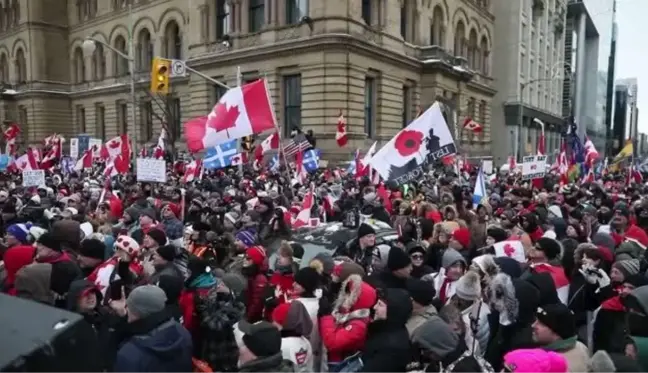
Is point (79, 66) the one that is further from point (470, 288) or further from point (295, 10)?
point (470, 288)

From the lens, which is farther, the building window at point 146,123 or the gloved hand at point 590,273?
the building window at point 146,123

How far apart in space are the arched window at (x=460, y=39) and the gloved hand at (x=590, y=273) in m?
34.5

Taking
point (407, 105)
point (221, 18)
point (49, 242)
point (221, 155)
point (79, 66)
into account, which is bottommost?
point (49, 242)

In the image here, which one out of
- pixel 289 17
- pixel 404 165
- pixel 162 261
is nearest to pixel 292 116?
pixel 289 17

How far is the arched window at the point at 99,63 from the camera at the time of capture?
A: 42594mm

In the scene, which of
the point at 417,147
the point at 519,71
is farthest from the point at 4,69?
the point at 417,147

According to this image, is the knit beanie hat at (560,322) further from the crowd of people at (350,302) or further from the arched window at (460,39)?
the arched window at (460,39)

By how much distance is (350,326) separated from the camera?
3938mm

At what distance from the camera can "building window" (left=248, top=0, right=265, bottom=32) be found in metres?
28.7

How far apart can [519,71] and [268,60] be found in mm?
26480

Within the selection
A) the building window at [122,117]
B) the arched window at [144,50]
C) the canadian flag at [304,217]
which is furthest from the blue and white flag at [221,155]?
the building window at [122,117]

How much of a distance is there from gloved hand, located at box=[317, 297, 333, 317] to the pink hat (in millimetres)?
1756

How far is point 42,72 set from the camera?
4534 centimetres

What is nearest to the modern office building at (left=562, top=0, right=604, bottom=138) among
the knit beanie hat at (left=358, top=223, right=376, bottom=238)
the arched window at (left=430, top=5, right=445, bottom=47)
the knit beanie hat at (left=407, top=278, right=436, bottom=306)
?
the arched window at (left=430, top=5, right=445, bottom=47)
